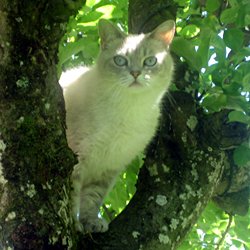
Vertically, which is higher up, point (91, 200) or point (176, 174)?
point (176, 174)

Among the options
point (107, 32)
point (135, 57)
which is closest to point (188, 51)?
point (135, 57)

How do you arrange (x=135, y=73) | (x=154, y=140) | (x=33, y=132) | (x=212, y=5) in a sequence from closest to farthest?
(x=33, y=132), (x=212, y=5), (x=154, y=140), (x=135, y=73)

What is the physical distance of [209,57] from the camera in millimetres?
3055

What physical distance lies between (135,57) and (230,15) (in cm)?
89

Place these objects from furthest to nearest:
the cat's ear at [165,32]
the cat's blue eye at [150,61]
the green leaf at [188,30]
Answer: the green leaf at [188,30]
the cat's blue eye at [150,61]
the cat's ear at [165,32]

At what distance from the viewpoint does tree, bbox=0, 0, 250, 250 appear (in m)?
2.17

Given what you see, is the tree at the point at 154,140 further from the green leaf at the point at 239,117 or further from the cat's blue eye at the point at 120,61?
the cat's blue eye at the point at 120,61

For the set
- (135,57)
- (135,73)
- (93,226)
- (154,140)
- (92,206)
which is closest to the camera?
(93,226)

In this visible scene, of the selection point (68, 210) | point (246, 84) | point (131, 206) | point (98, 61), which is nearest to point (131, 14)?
point (98, 61)

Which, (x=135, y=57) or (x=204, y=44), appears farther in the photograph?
(x=135, y=57)

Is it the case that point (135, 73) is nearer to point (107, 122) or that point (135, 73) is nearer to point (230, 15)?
point (107, 122)

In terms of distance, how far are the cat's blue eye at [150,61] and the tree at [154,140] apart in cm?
20

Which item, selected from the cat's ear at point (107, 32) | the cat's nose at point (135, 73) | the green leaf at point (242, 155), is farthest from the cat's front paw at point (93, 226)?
the cat's ear at point (107, 32)

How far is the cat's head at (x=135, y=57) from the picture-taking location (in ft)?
11.8
